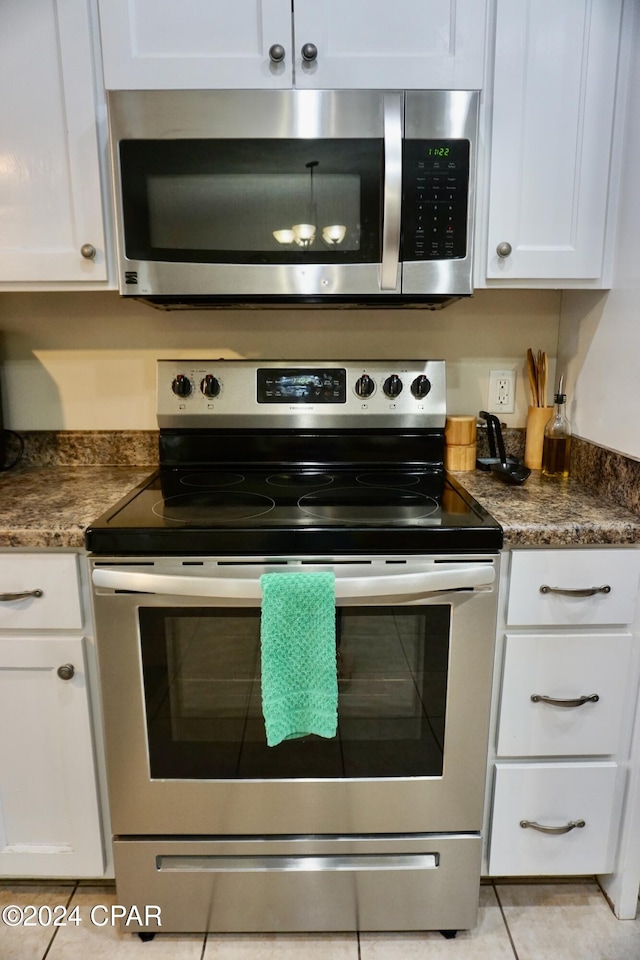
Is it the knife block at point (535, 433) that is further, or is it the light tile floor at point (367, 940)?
the knife block at point (535, 433)

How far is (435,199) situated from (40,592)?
116cm

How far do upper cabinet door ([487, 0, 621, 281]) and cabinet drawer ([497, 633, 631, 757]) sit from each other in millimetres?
827

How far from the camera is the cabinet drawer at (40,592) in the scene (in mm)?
1193

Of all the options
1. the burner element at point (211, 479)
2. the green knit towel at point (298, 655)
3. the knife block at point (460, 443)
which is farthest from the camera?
the knife block at point (460, 443)

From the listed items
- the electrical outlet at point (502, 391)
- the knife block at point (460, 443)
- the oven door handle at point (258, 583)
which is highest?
the electrical outlet at point (502, 391)

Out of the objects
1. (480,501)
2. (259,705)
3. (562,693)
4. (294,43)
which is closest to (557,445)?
(480,501)

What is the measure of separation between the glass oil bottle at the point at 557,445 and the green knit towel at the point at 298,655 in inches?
30.4

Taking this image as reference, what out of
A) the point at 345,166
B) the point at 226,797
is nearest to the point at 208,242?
the point at 345,166

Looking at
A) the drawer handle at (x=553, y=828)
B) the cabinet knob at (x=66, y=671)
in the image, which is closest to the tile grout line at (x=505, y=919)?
the drawer handle at (x=553, y=828)

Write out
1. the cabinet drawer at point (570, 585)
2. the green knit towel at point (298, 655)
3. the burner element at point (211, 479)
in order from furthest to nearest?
the burner element at point (211, 479)
the cabinet drawer at point (570, 585)
the green knit towel at point (298, 655)

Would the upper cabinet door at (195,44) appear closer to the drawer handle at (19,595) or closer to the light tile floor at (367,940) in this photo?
the drawer handle at (19,595)

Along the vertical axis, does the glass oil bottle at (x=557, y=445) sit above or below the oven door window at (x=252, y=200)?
below

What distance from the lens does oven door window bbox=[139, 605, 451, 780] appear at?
117 cm

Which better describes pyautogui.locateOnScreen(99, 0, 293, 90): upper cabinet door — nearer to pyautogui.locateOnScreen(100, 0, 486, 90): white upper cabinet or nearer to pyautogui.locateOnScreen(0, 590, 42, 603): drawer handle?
pyautogui.locateOnScreen(100, 0, 486, 90): white upper cabinet
